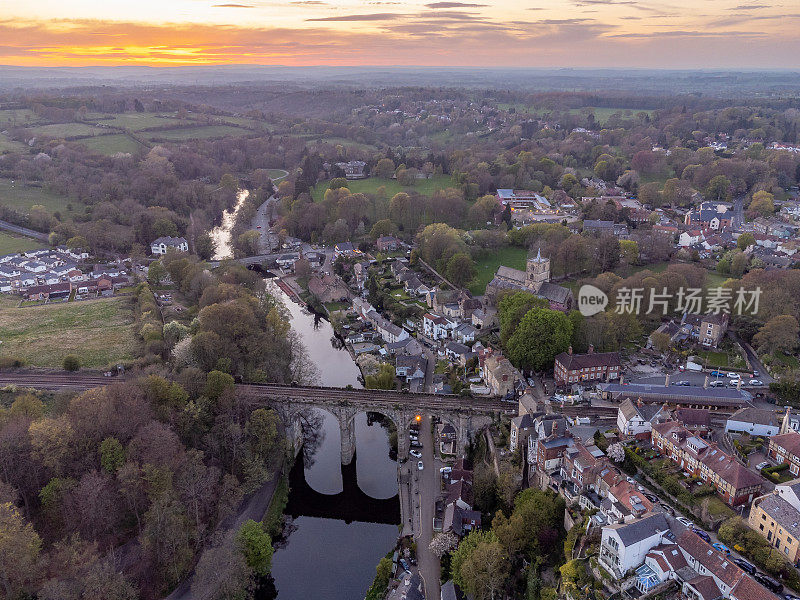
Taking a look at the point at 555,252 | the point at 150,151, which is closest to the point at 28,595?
the point at 555,252

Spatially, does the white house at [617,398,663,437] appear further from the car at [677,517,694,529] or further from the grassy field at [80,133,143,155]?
the grassy field at [80,133,143,155]

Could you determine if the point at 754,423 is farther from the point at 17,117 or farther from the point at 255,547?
the point at 17,117

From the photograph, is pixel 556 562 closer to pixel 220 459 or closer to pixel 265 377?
pixel 220 459

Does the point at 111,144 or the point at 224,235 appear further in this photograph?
the point at 111,144

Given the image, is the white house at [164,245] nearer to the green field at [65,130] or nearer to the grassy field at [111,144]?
the grassy field at [111,144]

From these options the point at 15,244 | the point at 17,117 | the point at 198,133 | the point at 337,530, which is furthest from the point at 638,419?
the point at 17,117

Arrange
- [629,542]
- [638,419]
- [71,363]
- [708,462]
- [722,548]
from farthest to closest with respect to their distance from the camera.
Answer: [71,363] → [638,419] → [708,462] → [722,548] → [629,542]
